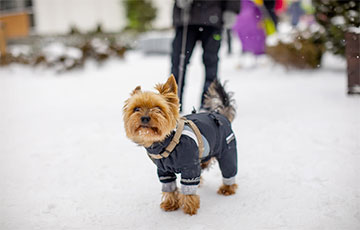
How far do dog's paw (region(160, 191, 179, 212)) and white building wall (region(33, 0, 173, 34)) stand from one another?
12.6 metres

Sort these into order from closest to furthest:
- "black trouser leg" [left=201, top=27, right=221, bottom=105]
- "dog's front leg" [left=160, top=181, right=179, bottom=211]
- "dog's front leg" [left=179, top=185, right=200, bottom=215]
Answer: "dog's front leg" [left=179, top=185, right=200, bottom=215]
"dog's front leg" [left=160, top=181, right=179, bottom=211]
"black trouser leg" [left=201, top=27, right=221, bottom=105]

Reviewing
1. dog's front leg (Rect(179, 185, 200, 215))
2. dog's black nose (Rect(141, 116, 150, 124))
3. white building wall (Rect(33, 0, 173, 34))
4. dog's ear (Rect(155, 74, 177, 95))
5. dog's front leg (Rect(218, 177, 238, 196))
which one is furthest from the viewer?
white building wall (Rect(33, 0, 173, 34))

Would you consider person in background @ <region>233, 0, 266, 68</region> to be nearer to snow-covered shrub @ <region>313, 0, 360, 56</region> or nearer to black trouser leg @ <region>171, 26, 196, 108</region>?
snow-covered shrub @ <region>313, 0, 360, 56</region>

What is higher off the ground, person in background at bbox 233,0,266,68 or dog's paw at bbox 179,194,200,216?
person in background at bbox 233,0,266,68

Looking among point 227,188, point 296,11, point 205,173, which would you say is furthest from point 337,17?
point 296,11

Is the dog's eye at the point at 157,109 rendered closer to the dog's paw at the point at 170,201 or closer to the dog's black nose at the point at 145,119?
the dog's black nose at the point at 145,119

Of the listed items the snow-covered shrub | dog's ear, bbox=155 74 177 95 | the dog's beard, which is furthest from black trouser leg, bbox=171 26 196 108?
the snow-covered shrub

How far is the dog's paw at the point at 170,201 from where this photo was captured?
7.63ft

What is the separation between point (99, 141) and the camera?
153 inches

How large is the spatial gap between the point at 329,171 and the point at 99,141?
2535 millimetres

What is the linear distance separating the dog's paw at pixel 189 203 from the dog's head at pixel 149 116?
0.50 m

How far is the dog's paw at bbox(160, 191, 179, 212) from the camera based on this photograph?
2325 millimetres

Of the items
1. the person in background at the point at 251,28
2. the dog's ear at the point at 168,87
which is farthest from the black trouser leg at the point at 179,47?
the person in background at the point at 251,28

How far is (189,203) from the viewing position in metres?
2.20
